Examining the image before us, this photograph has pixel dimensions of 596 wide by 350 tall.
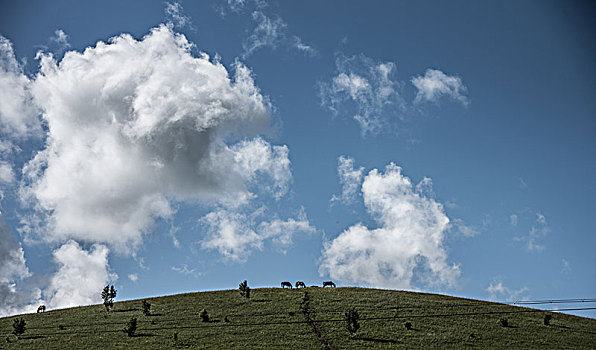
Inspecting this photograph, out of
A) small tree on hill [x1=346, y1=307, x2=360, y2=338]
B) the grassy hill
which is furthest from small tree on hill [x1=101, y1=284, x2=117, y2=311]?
small tree on hill [x1=346, y1=307, x2=360, y2=338]

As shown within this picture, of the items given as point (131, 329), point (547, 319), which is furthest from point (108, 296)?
point (547, 319)

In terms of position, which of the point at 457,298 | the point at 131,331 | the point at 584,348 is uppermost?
the point at 457,298

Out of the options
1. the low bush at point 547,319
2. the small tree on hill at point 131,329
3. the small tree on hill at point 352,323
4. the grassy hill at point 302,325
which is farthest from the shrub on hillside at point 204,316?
the low bush at point 547,319

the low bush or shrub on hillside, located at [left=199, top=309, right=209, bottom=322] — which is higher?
shrub on hillside, located at [left=199, top=309, right=209, bottom=322]

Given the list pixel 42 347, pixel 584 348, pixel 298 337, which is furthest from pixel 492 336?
pixel 42 347

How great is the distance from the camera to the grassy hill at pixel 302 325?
2274 inches

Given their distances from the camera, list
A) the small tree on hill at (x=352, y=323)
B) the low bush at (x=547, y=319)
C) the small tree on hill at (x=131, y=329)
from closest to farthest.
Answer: the small tree on hill at (x=352, y=323)
the small tree on hill at (x=131, y=329)
the low bush at (x=547, y=319)

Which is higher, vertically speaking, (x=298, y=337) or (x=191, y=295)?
(x=191, y=295)

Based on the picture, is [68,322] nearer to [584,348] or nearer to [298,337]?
[298,337]

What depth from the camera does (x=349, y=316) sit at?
2409 inches

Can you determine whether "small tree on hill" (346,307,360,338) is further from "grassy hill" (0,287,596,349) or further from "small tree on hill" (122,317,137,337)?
"small tree on hill" (122,317,137,337)

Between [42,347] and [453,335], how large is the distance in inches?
2153

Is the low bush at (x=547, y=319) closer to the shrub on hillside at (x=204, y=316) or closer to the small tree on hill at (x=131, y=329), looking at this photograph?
the shrub on hillside at (x=204, y=316)

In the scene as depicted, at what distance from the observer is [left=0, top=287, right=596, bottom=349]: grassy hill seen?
57.8 metres
